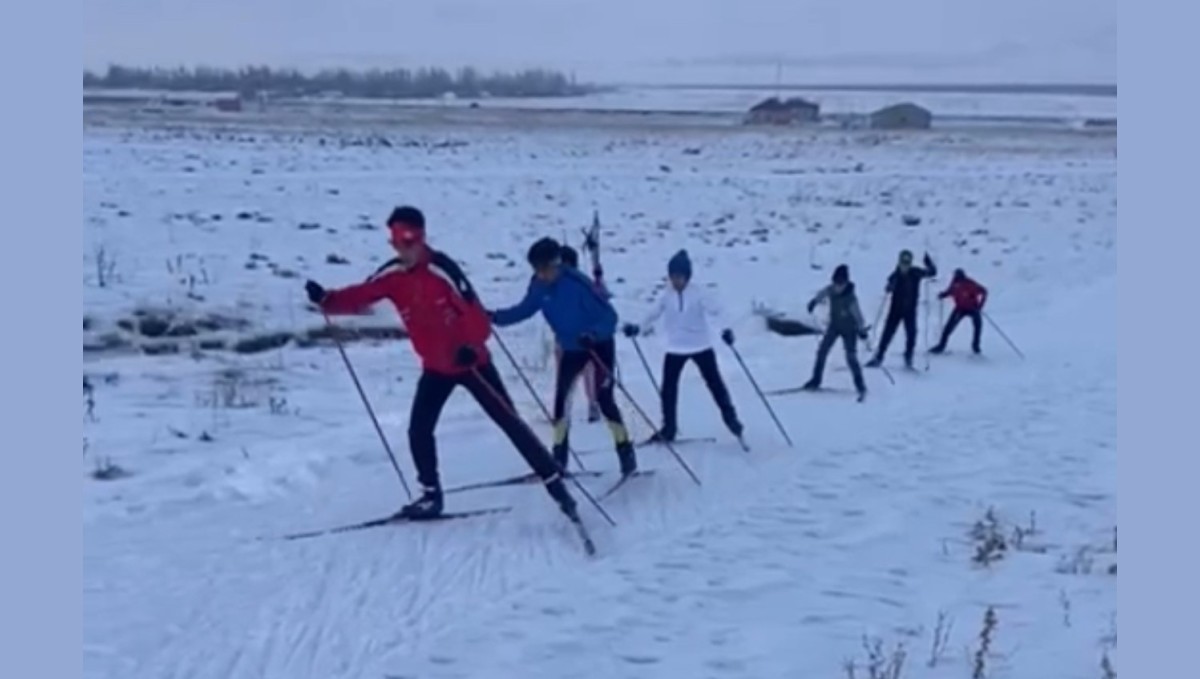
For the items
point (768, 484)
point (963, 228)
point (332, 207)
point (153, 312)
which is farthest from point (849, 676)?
point (963, 228)

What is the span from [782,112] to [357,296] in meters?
88.9

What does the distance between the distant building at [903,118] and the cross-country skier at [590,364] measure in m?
75.9

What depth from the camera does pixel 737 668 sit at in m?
7.36

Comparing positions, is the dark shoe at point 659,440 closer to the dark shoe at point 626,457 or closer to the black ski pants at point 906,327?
the dark shoe at point 626,457

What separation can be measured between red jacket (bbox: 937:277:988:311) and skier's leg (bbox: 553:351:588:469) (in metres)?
8.59

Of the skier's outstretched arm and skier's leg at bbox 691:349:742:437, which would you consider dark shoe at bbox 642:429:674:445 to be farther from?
the skier's outstretched arm

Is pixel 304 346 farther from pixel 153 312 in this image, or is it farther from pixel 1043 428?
pixel 1043 428

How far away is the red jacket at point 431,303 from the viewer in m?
9.27

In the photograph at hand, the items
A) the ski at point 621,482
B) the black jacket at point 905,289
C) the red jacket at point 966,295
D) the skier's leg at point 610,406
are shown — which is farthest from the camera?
the red jacket at point 966,295

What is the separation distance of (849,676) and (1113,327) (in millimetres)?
14799

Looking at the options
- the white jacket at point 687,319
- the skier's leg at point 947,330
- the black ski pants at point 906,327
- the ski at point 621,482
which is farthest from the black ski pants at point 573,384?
the skier's leg at point 947,330

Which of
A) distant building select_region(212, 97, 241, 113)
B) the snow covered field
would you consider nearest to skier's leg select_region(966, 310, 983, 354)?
the snow covered field

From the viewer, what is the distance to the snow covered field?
300 inches

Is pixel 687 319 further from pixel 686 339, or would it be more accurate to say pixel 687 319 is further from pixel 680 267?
pixel 680 267
